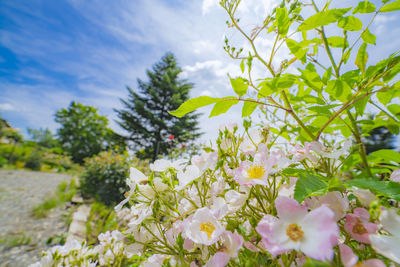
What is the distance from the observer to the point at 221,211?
0.35m

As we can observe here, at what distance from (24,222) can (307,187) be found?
5.41 meters

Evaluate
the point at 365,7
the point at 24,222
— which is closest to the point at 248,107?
the point at 365,7

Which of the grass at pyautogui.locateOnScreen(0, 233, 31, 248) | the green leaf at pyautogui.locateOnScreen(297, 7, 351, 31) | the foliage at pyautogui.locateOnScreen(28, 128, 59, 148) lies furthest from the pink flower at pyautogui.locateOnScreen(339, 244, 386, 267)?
the foliage at pyautogui.locateOnScreen(28, 128, 59, 148)

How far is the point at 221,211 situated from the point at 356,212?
226 millimetres

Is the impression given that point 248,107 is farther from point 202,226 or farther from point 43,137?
point 43,137

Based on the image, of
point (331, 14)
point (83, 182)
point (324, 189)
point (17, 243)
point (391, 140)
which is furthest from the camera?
point (391, 140)

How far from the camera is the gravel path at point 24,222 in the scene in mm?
2877

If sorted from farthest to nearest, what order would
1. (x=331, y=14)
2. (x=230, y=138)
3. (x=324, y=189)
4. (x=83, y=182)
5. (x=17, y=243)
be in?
1. (x=83, y=182)
2. (x=17, y=243)
3. (x=230, y=138)
4. (x=331, y=14)
5. (x=324, y=189)

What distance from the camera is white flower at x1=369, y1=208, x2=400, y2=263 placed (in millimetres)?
240

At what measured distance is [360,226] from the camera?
31cm

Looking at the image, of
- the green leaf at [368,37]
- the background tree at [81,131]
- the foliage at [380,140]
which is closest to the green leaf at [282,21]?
the green leaf at [368,37]

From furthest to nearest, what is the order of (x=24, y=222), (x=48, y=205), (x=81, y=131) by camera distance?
1. (x=81, y=131)
2. (x=48, y=205)
3. (x=24, y=222)

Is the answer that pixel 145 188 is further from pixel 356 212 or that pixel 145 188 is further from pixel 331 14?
pixel 331 14

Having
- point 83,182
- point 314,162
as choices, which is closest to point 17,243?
point 83,182
